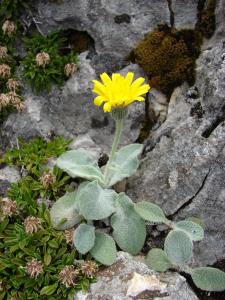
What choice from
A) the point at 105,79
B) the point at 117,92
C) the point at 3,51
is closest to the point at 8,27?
the point at 3,51

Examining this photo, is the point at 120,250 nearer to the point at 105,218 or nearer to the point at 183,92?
the point at 105,218

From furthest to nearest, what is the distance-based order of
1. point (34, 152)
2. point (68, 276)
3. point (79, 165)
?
1. point (34, 152)
2. point (79, 165)
3. point (68, 276)

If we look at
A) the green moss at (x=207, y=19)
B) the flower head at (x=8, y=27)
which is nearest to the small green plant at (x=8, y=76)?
the flower head at (x=8, y=27)

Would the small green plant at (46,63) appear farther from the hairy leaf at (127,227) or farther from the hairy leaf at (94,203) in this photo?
the hairy leaf at (127,227)

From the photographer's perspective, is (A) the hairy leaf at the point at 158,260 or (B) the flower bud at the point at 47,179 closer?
(A) the hairy leaf at the point at 158,260

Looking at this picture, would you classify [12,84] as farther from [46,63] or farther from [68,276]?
[68,276]

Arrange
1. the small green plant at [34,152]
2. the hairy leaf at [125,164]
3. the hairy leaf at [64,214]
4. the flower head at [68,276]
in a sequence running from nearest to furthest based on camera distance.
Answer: the flower head at [68,276] < the hairy leaf at [64,214] < the hairy leaf at [125,164] < the small green plant at [34,152]

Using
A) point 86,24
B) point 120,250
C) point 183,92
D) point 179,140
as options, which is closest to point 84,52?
point 86,24
